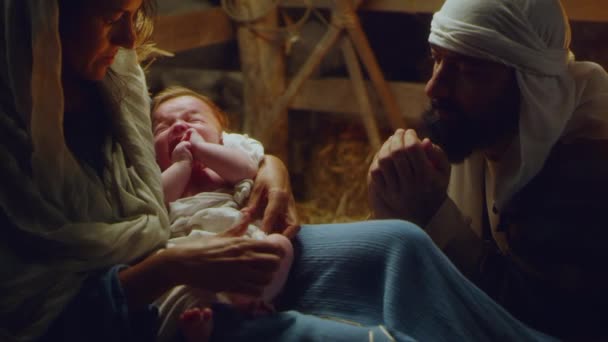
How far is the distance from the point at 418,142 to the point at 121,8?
0.94 m

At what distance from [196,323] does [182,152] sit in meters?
0.54

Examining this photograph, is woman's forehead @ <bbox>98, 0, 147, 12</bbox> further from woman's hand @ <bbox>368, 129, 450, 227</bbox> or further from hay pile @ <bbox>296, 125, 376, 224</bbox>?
hay pile @ <bbox>296, 125, 376, 224</bbox>

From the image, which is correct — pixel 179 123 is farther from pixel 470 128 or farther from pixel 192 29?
pixel 192 29

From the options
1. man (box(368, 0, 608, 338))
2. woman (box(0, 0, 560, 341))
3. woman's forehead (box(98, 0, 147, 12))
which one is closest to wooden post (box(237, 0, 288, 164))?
man (box(368, 0, 608, 338))

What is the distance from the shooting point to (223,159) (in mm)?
2172

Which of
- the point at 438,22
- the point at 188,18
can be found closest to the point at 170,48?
the point at 188,18

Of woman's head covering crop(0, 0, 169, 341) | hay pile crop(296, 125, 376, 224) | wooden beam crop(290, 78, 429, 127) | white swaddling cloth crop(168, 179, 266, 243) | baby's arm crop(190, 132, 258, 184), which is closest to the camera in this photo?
woman's head covering crop(0, 0, 169, 341)

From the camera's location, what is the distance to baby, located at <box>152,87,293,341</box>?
1.85 meters

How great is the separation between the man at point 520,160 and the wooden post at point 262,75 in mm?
2086

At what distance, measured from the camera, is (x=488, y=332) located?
200cm

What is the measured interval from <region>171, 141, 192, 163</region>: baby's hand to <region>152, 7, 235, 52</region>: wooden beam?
6.43 feet

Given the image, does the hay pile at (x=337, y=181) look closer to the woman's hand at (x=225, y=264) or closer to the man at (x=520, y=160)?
the man at (x=520, y=160)

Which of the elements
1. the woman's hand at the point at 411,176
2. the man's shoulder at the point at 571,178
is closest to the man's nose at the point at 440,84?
the woman's hand at the point at 411,176

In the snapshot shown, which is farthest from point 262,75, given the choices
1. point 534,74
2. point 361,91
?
point 534,74
